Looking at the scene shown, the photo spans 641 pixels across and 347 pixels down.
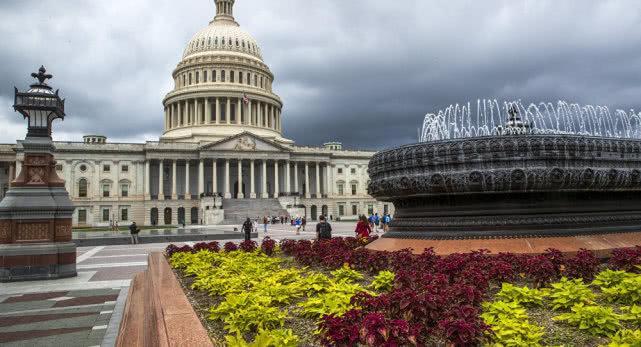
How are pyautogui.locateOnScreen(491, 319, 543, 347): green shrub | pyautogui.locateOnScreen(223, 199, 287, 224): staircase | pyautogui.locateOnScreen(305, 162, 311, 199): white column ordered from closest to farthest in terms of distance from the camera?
pyautogui.locateOnScreen(491, 319, 543, 347): green shrub
pyautogui.locateOnScreen(223, 199, 287, 224): staircase
pyautogui.locateOnScreen(305, 162, 311, 199): white column

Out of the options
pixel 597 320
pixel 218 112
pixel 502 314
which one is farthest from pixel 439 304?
pixel 218 112

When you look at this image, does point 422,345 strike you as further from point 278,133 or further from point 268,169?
point 278,133

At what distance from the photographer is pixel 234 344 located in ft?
11.3

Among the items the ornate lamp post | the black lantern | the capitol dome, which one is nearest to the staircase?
the capitol dome

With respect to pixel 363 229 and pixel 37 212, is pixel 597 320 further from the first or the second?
pixel 37 212

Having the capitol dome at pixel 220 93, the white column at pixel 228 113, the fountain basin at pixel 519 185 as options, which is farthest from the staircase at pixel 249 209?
the fountain basin at pixel 519 185

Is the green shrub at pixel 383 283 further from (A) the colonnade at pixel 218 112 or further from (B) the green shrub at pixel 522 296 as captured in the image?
(A) the colonnade at pixel 218 112

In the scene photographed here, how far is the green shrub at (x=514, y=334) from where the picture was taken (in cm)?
356

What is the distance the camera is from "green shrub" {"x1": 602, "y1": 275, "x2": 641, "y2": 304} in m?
4.83

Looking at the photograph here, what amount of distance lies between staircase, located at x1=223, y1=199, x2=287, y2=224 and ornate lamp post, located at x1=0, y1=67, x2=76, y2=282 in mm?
53180

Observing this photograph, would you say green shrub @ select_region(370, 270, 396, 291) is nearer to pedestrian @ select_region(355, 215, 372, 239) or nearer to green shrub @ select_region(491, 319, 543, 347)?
green shrub @ select_region(491, 319, 543, 347)

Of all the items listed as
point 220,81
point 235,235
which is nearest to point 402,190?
point 235,235

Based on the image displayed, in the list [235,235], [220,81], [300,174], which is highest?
[220,81]

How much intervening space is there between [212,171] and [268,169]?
10.6 m
